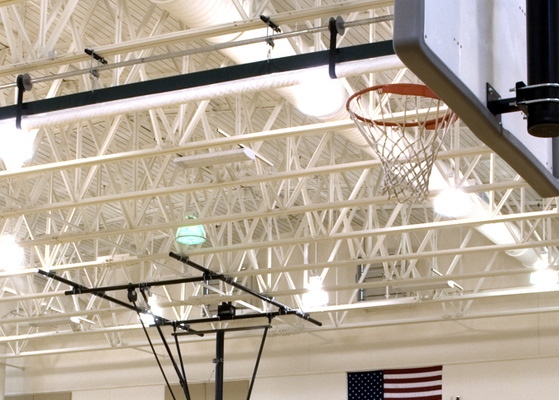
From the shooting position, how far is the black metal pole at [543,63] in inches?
161

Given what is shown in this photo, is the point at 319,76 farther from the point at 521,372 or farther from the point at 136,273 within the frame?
the point at 136,273

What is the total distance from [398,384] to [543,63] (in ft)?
67.2

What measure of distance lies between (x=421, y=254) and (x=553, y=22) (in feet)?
47.0

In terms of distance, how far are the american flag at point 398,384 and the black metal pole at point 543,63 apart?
20.0 meters

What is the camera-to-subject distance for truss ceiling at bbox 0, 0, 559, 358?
13.3 metres

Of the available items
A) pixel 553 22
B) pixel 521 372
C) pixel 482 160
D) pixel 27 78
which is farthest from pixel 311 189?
pixel 553 22

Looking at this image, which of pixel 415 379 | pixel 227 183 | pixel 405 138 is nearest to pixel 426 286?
pixel 415 379

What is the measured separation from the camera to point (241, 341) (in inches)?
1048

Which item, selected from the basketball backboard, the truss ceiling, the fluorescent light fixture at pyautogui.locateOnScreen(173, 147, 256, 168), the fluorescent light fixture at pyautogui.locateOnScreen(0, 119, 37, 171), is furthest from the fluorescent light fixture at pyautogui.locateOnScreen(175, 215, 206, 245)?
the basketball backboard

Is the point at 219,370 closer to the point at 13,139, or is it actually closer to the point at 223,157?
the point at 223,157

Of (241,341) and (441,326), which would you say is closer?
(441,326)

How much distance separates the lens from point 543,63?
163 inches

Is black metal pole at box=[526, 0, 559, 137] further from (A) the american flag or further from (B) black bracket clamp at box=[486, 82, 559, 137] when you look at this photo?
(A) the american flag

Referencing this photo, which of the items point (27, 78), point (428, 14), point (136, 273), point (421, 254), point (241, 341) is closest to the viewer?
point (428, 14)
